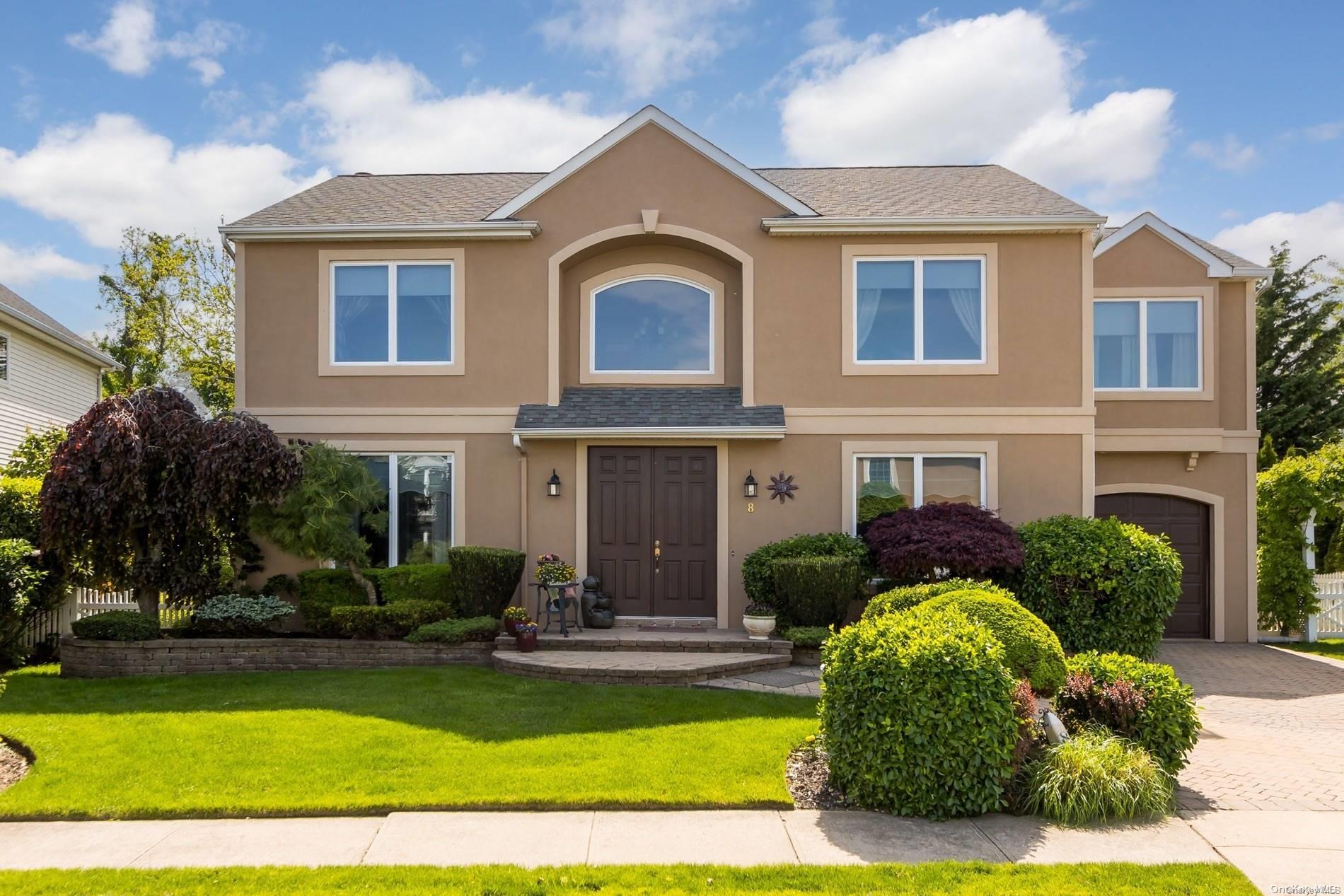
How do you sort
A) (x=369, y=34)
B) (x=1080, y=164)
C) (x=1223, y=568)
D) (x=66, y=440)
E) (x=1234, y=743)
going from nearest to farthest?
(x=1234, y=743) < (x=66, y=440) < (x=369, y=34) < (x=1223, y=568) < (x=1080, y=164)

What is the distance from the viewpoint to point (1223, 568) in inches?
527

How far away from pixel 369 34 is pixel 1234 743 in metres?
13.5

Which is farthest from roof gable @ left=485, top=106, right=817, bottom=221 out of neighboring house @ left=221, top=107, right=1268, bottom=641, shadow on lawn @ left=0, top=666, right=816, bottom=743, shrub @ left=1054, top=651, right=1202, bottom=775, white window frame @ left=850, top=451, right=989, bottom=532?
shrub @ left=1054, top=651, right=1202, bottom=775

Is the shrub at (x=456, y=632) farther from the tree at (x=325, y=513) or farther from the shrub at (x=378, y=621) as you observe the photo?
the tree at (x=325, y=513)

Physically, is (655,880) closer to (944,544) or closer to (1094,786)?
(1094,786)

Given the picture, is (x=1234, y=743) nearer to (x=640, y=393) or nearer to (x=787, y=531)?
(x=787, y=531)

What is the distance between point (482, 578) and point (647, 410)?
11.1 ft

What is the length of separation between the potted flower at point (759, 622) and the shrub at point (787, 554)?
0.36m

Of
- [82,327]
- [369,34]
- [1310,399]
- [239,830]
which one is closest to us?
[239,830]

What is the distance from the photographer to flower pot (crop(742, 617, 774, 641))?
34.2ft

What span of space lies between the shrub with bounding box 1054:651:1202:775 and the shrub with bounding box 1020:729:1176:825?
0.94 feet

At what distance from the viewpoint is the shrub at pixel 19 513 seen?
10742mm

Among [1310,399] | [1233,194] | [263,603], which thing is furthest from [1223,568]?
[263,603]

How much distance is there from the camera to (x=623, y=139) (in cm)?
1212
